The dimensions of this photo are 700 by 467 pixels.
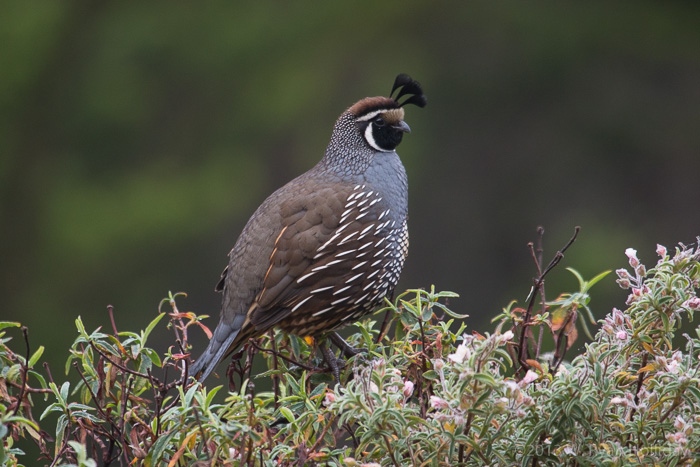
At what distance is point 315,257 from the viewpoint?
135 inches

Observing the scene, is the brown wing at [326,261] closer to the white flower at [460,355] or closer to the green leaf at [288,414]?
the green leaf at [288,414]

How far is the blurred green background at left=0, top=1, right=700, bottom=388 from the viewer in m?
8.59

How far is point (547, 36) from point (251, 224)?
6.92 metres

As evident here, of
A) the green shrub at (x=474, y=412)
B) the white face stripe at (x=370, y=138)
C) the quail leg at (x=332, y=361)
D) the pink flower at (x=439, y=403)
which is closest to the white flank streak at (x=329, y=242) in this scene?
the quail leg at (x=332, y=361)

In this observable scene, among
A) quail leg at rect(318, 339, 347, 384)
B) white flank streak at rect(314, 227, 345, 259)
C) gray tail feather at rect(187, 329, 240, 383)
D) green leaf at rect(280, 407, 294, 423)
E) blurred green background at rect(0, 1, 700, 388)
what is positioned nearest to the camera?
green leaf at rect(280, 407, 294, 423)

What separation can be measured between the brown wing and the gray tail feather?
0.12 metres

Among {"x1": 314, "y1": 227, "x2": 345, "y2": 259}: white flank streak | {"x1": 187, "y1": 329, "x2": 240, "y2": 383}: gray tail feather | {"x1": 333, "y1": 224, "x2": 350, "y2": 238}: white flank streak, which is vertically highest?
{"x1": 333, "y1": 224, "x2": 350, "y2": 238}: white flank streak

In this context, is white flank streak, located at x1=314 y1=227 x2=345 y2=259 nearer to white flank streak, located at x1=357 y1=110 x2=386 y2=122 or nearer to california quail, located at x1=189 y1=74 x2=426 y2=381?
california quail, located at x1=189 y1=74 x2=426 y2=381

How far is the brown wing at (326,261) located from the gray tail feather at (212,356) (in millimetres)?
119

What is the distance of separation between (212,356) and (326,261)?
58 cm

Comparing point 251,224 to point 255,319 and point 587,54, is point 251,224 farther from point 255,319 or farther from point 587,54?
point 587,54

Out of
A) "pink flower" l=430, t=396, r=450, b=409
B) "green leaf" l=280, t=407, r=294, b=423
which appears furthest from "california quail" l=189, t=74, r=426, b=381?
"pink flower" l=430, t=396, r=450, b=409

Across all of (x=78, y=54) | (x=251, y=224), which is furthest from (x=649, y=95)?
(x=251, y=224)

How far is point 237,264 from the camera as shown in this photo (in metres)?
3.46
